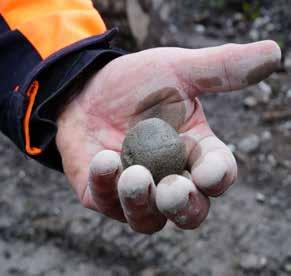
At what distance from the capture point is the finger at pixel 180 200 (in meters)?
1.26

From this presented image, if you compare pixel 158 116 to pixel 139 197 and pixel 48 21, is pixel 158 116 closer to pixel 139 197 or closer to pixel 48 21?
pixel 139 197

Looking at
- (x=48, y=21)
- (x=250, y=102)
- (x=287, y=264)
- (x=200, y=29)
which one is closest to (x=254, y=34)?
(x=200, y=29)

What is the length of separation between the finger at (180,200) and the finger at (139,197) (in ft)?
0.11

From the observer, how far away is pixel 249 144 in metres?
2.80

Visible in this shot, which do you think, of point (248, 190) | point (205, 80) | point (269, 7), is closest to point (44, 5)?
point (205, 80)

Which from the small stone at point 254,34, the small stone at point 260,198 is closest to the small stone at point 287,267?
the small stone at point 260,198

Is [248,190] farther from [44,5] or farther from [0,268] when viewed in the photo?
[44,5]

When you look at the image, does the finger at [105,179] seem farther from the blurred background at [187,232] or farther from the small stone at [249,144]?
the small stone at [249,144]

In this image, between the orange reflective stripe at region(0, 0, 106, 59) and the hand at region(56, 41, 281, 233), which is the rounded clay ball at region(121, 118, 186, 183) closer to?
the hand at region(56, 41, 281, 233)

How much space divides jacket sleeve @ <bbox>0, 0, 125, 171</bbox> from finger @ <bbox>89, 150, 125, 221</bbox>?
0.31 m

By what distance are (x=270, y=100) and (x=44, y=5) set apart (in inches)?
68.9

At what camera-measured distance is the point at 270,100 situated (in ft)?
10.3

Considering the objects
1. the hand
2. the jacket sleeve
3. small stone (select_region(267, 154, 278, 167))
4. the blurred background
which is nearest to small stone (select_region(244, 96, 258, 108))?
the blurred background

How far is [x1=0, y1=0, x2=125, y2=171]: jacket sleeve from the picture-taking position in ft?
5.35
